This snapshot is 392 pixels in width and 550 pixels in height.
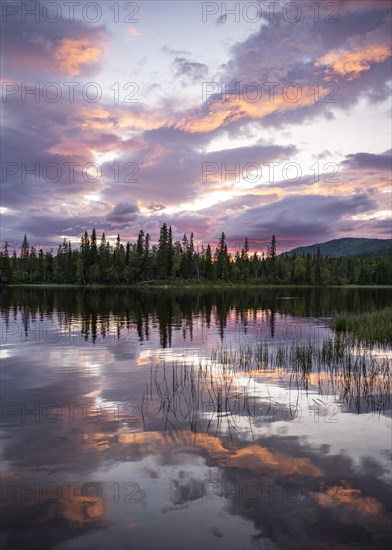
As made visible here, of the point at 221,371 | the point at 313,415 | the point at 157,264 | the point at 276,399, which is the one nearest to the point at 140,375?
the point at 221,371

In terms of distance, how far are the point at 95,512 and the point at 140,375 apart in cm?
1294

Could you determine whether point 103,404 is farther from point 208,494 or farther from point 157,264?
point 157,264

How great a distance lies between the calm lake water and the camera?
838 cm

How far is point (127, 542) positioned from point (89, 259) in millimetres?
188592

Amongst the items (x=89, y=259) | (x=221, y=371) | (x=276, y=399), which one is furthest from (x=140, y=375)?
(x=89, y=259)

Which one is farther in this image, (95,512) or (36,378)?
(36,378)

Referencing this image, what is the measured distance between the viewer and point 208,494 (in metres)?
9.73

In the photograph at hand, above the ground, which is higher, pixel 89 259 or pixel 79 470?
pixel 89 259

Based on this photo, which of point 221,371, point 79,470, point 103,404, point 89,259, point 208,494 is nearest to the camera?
point 208,494

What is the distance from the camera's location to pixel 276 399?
17.2 meters

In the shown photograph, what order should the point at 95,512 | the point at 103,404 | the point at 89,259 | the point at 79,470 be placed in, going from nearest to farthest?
the point at 95,512
the point at 79,470
the point at 103,404
the point at 89,259

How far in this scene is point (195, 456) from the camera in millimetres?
11695

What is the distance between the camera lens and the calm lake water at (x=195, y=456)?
838cm

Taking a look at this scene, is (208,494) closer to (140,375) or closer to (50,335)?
(140,375)
